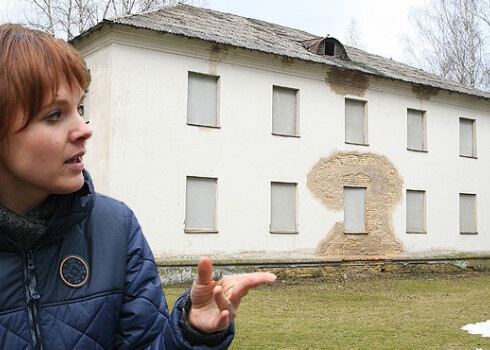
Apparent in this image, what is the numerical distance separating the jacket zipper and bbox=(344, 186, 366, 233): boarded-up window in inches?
632

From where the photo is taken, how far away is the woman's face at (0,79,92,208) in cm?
148

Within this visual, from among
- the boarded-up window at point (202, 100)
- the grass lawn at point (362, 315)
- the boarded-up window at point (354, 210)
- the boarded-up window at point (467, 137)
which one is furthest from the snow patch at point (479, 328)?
the boarded-up window at point (467, 137)

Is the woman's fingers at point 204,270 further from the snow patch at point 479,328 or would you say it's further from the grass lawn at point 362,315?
the snow patch at point 479,328

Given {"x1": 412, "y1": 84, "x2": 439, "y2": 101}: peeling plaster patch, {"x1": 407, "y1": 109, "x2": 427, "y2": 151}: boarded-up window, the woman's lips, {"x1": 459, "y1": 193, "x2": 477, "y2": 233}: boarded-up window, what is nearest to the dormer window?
{"x1": 412, "y1": 84, "x2": 439, "y2": 101}: peeling plaster patch

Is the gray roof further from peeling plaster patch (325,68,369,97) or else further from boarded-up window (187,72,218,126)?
boarded-up window (187,72,218,126)

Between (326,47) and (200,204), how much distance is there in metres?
6.93

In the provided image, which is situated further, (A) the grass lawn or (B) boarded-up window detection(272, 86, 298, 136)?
(B) boarded-up window detection(272, 86, 298, 136)

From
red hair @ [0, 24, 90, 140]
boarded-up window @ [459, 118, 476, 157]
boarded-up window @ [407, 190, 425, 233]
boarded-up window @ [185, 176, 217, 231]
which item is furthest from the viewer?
boarded-up window @ [459, 118, 476, 157]

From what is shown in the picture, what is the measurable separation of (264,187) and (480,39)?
→ 830 inches

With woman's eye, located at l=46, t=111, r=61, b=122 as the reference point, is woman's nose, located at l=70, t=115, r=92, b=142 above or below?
below

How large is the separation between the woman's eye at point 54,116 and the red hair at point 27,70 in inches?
1.8

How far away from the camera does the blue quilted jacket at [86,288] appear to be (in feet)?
4.87

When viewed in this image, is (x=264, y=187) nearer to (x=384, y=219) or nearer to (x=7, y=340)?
(x=384, y=219)

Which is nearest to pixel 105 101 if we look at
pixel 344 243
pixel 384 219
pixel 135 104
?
pixel 135 104
